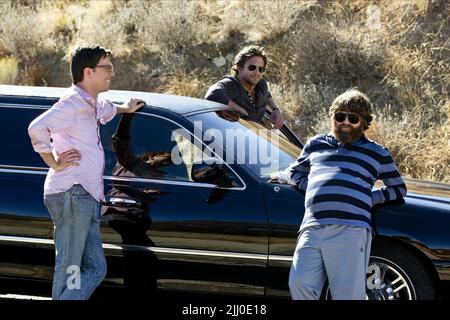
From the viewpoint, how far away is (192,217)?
17.3ft

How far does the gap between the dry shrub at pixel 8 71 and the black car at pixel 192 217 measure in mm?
8445

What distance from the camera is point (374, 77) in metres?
11.9

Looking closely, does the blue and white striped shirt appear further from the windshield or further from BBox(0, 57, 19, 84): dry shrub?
BBox(0, 57, 19, 84): dry shrub

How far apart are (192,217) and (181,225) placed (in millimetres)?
90

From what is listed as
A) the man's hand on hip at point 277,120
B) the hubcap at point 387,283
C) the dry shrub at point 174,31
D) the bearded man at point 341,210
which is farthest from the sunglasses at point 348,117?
the dry shrub at point 174,31

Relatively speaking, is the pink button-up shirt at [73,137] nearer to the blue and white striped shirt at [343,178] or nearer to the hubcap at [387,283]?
the blue and white striped shirt at [343,178]

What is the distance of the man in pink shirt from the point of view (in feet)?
16.3

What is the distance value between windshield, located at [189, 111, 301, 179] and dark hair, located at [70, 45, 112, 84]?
87cm

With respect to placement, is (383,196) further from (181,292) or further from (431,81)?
(431,81)

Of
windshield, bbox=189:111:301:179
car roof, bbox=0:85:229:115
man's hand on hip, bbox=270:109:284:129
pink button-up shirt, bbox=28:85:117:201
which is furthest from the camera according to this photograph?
man's hand on hip, bbox=270:109:284:129

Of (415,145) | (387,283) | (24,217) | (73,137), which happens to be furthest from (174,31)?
(387,283)

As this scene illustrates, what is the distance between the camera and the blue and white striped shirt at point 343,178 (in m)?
4.46

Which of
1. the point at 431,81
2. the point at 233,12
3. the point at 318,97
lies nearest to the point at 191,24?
the point at 233,12

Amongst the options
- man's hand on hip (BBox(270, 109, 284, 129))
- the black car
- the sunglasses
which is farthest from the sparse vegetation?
the sunglasses
